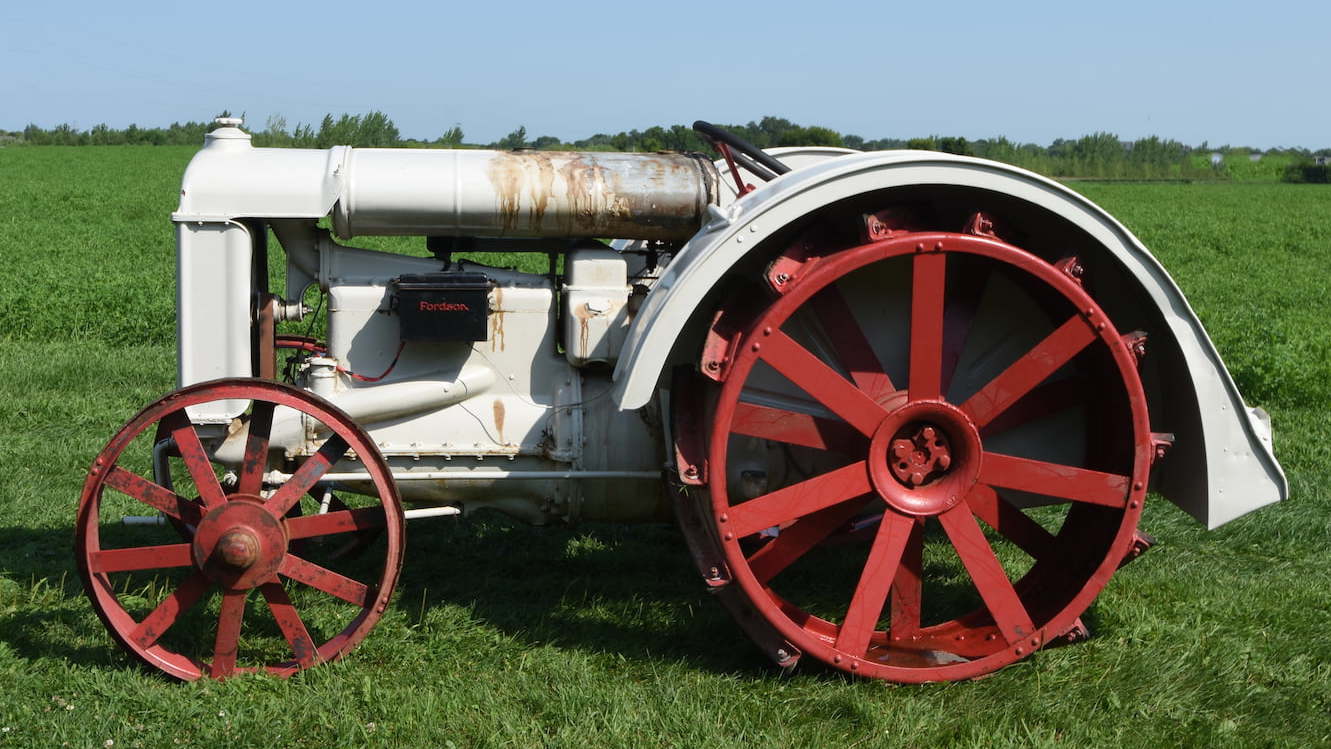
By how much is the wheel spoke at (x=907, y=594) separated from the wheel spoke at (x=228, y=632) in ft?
6.53

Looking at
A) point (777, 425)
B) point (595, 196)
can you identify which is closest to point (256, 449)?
point (595, 196)

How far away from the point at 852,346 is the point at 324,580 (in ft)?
5.83

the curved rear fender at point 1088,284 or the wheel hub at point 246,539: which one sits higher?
the curved rear fender at point 1088,284

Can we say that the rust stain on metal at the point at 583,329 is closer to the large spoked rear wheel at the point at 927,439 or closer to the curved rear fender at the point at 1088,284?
the curved rear fender at the point at 1088,284

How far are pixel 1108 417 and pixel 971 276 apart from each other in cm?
62

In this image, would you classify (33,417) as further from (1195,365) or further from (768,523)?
(1195,365)

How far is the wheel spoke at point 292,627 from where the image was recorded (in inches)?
151

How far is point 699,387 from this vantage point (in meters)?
3.90

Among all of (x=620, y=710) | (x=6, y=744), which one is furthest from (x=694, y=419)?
(x=6, y=744)

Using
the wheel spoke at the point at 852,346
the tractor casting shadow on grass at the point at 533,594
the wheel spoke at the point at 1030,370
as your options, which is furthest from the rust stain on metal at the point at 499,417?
the wheel spoke at the point at 1030,370

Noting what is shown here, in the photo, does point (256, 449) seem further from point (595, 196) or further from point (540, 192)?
Answer: point (595, 196)

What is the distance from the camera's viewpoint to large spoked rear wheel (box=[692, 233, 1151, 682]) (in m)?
3.58

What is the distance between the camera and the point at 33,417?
7148mm

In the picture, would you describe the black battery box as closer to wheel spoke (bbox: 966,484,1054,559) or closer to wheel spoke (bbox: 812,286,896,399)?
wheel spoke (bbox: 812,286,896,399)
